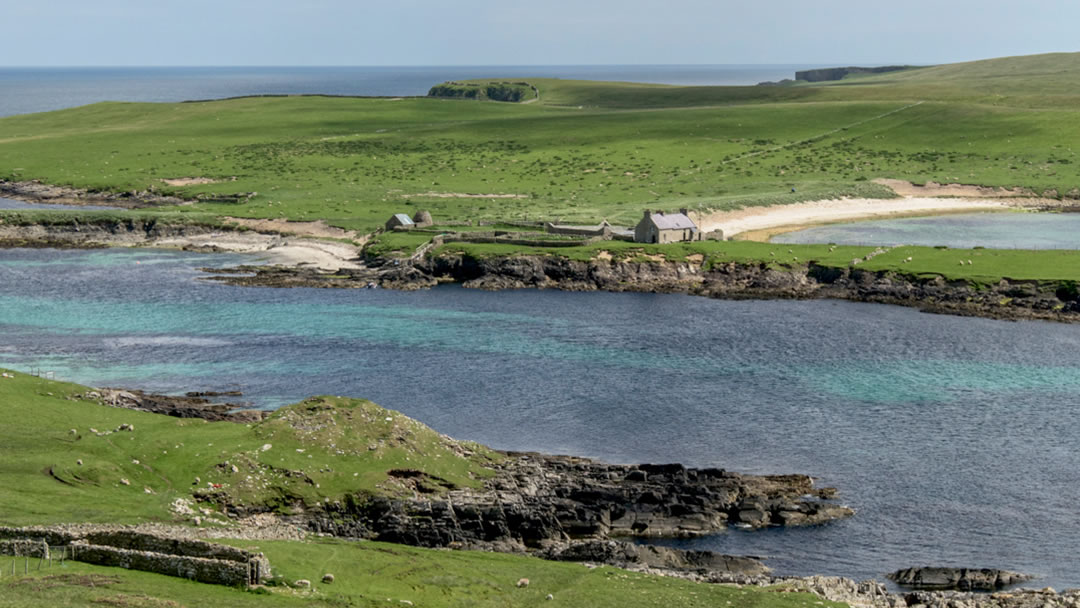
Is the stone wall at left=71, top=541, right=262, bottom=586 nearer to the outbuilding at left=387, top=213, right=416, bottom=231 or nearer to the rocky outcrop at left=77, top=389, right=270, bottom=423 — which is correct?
the rocky outcrop at left=77, top=389, right=270, bottom=423

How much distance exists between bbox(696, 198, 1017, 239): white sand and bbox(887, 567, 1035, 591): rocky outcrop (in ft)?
265

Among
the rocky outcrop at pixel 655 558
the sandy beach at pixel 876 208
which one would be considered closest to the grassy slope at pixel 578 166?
the sandy beach at pixel 876 208

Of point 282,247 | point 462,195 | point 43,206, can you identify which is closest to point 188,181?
point 43,206

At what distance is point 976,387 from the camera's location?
7688 cm

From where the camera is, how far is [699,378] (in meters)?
79.3

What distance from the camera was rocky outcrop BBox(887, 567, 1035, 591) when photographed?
48.5 meters

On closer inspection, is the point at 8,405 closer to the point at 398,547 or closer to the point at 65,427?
the point at 65,427

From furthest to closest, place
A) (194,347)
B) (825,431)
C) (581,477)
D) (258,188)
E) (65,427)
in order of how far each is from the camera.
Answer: (258,188), (194,347), (825,431), (581,477), (65,427)

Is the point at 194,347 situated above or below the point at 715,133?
below

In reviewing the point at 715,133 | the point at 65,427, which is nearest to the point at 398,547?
the point at 65,427

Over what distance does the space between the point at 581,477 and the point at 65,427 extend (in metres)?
23.2

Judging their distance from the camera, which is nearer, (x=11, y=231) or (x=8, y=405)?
(x=8, y=405)

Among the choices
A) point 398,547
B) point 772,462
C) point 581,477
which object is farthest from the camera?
point 772,462

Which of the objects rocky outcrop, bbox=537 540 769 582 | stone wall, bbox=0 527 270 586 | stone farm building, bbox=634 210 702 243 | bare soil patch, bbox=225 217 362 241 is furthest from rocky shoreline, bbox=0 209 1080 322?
stone wall, bbox=0 527 270 586
